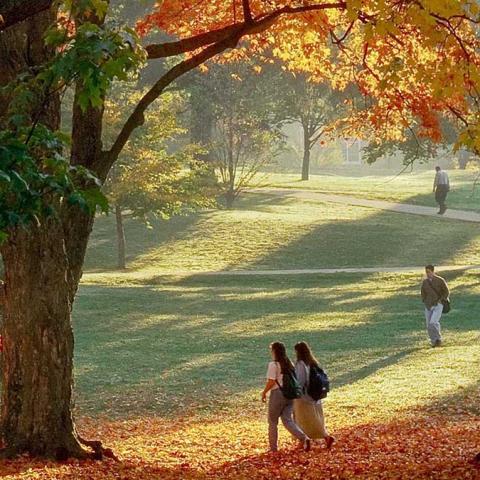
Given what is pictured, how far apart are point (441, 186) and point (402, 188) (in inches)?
592

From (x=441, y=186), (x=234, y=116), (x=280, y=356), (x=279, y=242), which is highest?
(x=234, y=116)

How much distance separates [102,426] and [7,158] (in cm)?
1018

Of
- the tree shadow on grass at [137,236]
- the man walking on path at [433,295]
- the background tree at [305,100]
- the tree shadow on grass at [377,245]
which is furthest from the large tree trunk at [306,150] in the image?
the man walking on path at [433,295]

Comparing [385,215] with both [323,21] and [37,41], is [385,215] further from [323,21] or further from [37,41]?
[37,41]

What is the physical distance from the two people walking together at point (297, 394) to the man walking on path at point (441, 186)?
31.1 metres

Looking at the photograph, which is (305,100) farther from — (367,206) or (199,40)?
(199,40)

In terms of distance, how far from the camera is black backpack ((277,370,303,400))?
11.7 metres

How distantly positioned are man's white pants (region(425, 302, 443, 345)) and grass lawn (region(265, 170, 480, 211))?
28.7m

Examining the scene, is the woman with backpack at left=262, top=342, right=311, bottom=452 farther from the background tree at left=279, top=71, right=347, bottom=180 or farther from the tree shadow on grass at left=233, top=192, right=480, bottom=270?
the background tree at left=279, top=71, right=347, bottom=180

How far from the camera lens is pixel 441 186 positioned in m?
44.2

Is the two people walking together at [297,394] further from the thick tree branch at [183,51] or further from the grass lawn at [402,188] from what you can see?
the grass lawn at [402,188]


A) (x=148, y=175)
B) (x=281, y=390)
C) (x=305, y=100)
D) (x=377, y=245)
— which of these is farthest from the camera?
(x=305, y=100)

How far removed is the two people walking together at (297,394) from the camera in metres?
11.7

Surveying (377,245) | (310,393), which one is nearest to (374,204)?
(377,245)
